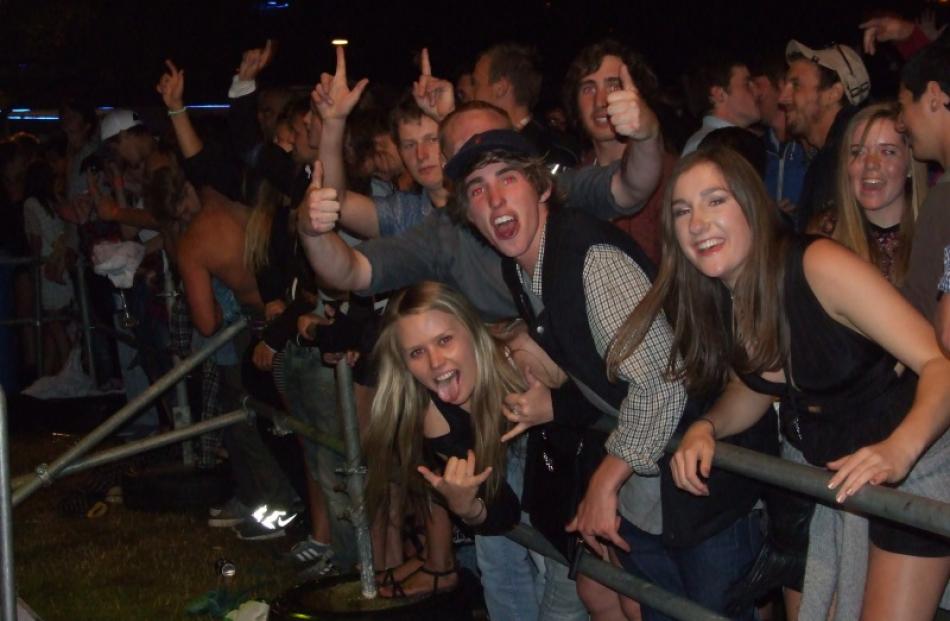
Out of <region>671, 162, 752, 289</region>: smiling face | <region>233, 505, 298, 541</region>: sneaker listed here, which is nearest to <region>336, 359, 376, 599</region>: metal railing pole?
<region>671, 162, 752, 289</region>: smiling face

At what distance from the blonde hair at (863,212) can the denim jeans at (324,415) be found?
105 inches

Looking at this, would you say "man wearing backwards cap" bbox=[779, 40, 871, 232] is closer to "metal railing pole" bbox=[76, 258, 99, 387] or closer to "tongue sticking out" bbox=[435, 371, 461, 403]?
"tongue sticking out" bbox=[435, 371, 461, 403]

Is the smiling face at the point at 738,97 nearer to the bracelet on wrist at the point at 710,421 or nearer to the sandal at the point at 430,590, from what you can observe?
the sandal at the point at 430,590

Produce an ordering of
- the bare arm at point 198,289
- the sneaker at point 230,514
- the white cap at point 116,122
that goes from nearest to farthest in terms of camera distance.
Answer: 1. the bare arm at point 198,289
2. the sneaker at point 230,514
3. the white cap at point 116,122

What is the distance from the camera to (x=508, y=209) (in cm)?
398

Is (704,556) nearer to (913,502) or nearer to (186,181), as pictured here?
(913,502)

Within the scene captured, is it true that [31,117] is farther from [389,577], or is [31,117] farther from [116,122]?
[389,577]

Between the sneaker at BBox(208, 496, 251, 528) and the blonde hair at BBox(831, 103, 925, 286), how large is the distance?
4500mm

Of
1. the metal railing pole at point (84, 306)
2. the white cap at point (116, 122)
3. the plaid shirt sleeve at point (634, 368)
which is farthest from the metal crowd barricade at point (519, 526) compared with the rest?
the metal railing pole at point (84, 306)

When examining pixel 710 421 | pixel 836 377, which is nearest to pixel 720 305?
pixel 710 421

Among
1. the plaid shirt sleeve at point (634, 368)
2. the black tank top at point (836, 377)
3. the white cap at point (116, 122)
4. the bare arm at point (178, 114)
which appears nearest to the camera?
the black tank top at point (836, 377)

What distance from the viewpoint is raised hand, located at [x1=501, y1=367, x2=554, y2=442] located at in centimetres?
411

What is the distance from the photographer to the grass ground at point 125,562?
657 centimetres

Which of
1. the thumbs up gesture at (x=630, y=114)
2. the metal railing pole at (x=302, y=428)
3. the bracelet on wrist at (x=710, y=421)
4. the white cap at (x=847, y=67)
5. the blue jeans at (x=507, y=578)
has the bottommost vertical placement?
the blue jeans at (x=507, y=578)
